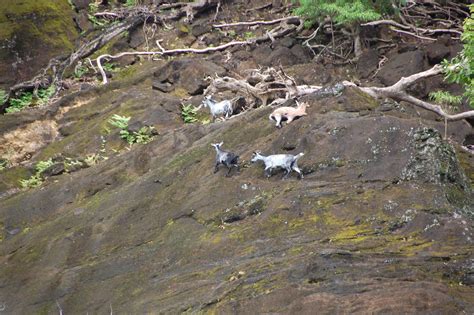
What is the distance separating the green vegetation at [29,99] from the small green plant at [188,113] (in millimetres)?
6043

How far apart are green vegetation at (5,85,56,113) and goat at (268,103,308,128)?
11903mm

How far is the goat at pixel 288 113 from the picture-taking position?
11492 mm

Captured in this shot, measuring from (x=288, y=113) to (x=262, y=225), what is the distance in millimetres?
3414

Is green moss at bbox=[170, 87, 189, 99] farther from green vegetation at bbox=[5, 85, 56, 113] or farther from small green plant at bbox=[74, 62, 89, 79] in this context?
green vegetation at bbox=[5, 85, 56, 113]

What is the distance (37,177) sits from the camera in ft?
52.7

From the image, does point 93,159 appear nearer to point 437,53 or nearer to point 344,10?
point 344,10

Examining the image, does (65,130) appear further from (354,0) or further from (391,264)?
(391,264)

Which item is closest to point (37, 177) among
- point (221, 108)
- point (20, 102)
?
point (221, 108)

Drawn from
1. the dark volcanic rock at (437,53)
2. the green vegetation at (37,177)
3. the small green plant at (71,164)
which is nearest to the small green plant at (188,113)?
the small green plant at (71,164)

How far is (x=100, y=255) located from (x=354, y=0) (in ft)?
37.2

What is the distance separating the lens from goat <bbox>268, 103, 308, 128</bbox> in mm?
11492

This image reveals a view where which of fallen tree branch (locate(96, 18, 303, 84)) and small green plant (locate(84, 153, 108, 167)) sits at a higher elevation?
fallen tree branch (locate(96, 18, 303, 84))

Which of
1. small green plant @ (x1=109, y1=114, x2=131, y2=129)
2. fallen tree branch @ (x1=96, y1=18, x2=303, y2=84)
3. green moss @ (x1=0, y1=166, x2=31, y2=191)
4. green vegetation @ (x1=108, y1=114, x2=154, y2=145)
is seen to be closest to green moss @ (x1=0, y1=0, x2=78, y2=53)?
fallen tree branch @ (x1=96, y1=18, x2=303, y2=84)

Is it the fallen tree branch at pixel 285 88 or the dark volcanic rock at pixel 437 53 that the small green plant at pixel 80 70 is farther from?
the dark volcanic rock at pixel 437 53
